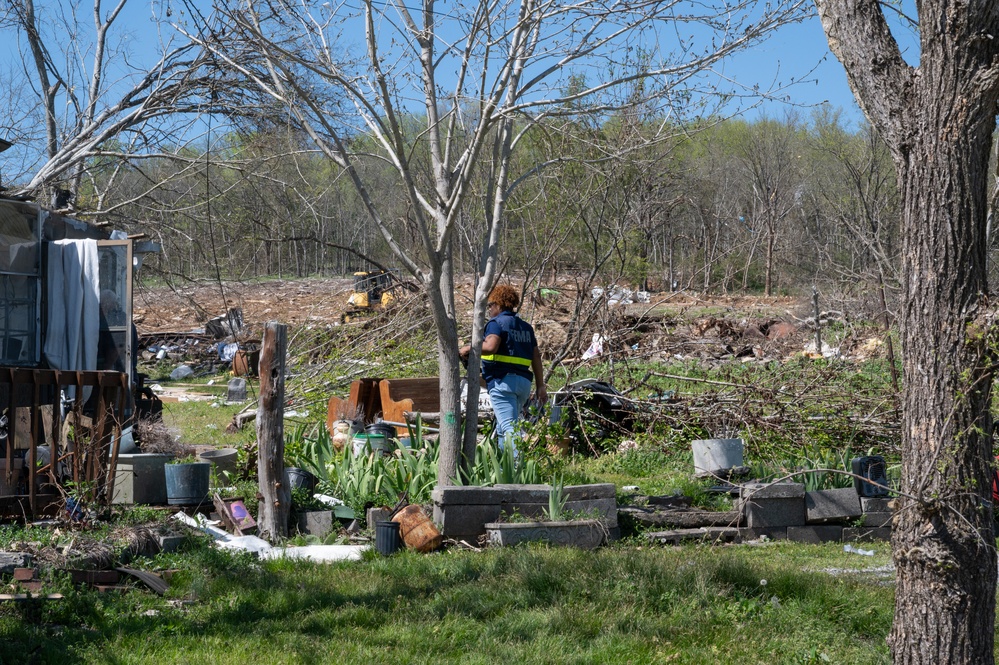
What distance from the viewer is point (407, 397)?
990 cm

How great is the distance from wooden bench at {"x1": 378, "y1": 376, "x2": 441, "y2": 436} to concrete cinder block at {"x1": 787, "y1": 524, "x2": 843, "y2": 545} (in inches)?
149

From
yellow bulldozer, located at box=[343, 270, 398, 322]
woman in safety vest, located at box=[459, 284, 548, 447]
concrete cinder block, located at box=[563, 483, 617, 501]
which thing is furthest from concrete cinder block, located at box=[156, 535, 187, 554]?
woman in safety vest, located at box=[459, 284, 548, 447]

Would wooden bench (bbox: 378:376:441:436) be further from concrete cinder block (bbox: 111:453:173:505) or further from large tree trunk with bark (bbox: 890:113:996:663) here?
large tree trunk with bark (bbox: 890:113:996:663)

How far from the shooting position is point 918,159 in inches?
133

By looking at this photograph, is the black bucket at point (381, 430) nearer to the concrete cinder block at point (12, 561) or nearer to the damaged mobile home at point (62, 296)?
the concrete cinder block at point (12, 561)

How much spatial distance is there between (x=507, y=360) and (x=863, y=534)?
9.82ft

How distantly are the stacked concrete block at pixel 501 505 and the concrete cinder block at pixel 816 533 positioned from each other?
1.39 meters

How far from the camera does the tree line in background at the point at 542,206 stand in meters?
8.69

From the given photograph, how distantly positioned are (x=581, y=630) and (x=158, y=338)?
20.9 metres

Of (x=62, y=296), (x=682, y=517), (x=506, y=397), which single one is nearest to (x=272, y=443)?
(x=506, y=397)

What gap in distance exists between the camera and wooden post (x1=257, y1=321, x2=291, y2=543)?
21.2ft

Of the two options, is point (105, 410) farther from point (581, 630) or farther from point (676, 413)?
point (676, 413)

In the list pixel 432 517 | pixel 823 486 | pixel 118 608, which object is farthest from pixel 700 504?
pixel 118 608

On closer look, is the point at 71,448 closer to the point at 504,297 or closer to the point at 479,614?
the point at 504,297
